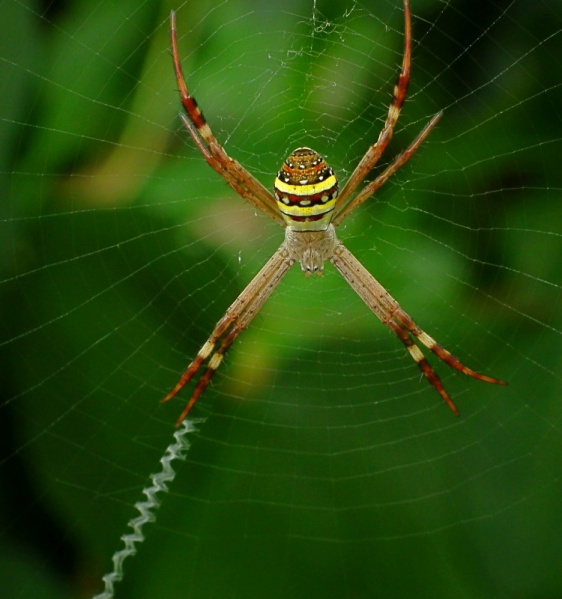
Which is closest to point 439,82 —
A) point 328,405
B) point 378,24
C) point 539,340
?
point 378,24

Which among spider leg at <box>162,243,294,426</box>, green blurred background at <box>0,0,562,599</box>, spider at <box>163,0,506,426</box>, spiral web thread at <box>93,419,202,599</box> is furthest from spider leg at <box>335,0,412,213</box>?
spiral web thread at <box>93,419,202,599</box>

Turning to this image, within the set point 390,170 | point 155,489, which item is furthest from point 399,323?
point 155,489

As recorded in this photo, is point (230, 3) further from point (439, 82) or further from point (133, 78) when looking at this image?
point (439, 82)

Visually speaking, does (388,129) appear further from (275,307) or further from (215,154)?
(275,307)

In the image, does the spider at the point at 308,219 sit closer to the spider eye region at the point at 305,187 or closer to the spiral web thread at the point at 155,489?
the spider eye region at the point at 305,187

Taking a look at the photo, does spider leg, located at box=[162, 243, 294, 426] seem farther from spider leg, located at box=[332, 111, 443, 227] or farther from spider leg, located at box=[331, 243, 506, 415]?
spider leg, located at box=[332, 111, 443, 227]

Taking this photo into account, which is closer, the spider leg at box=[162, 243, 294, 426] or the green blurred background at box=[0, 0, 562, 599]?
the green blurred background at box=[0, 0, 562, 599]
